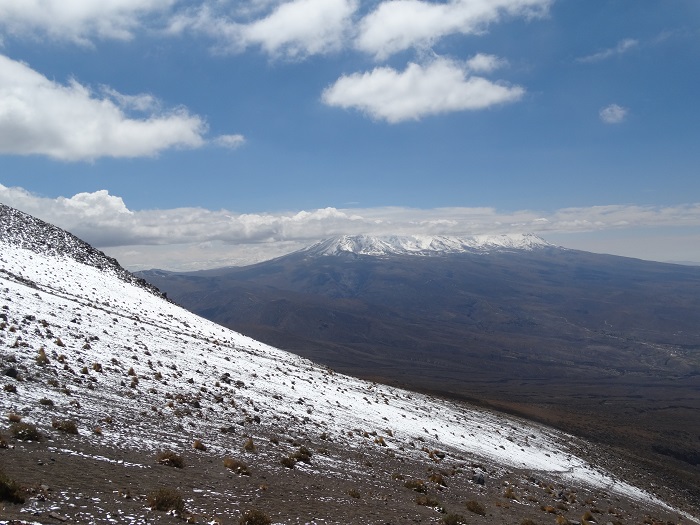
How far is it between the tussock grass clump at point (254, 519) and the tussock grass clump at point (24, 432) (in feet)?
20.7

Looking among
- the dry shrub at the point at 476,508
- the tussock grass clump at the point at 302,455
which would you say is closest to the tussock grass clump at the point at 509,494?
the dry shrub at the point at 476,508

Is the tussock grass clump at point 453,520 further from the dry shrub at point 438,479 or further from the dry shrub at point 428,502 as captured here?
the dry shrub at point 438,479

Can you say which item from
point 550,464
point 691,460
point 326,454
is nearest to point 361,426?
point 326,454

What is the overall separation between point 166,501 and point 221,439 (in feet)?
23.3

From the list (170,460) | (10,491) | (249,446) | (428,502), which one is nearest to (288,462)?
(249,446)

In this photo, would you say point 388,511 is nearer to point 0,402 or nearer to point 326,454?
point 326,454

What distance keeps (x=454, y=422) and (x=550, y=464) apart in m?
8.24

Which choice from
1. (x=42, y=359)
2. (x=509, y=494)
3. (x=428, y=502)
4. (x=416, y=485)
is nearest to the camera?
(x=428, y=502)

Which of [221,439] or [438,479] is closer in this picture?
[221,439]

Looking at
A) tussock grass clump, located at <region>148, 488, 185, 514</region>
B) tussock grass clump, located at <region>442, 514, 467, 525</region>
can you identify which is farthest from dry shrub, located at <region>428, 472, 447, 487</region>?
tussock grass clump, located at <region>148, 488, 185, 514</region>

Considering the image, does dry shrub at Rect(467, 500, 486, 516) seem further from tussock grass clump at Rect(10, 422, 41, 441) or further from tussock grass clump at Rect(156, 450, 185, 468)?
tussock grass clump at Rect(10, 422, 41, 441)

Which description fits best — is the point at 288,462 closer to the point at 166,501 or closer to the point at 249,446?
the point at 249,446

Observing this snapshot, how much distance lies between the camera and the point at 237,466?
14703 mm

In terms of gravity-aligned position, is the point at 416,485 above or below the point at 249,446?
below
